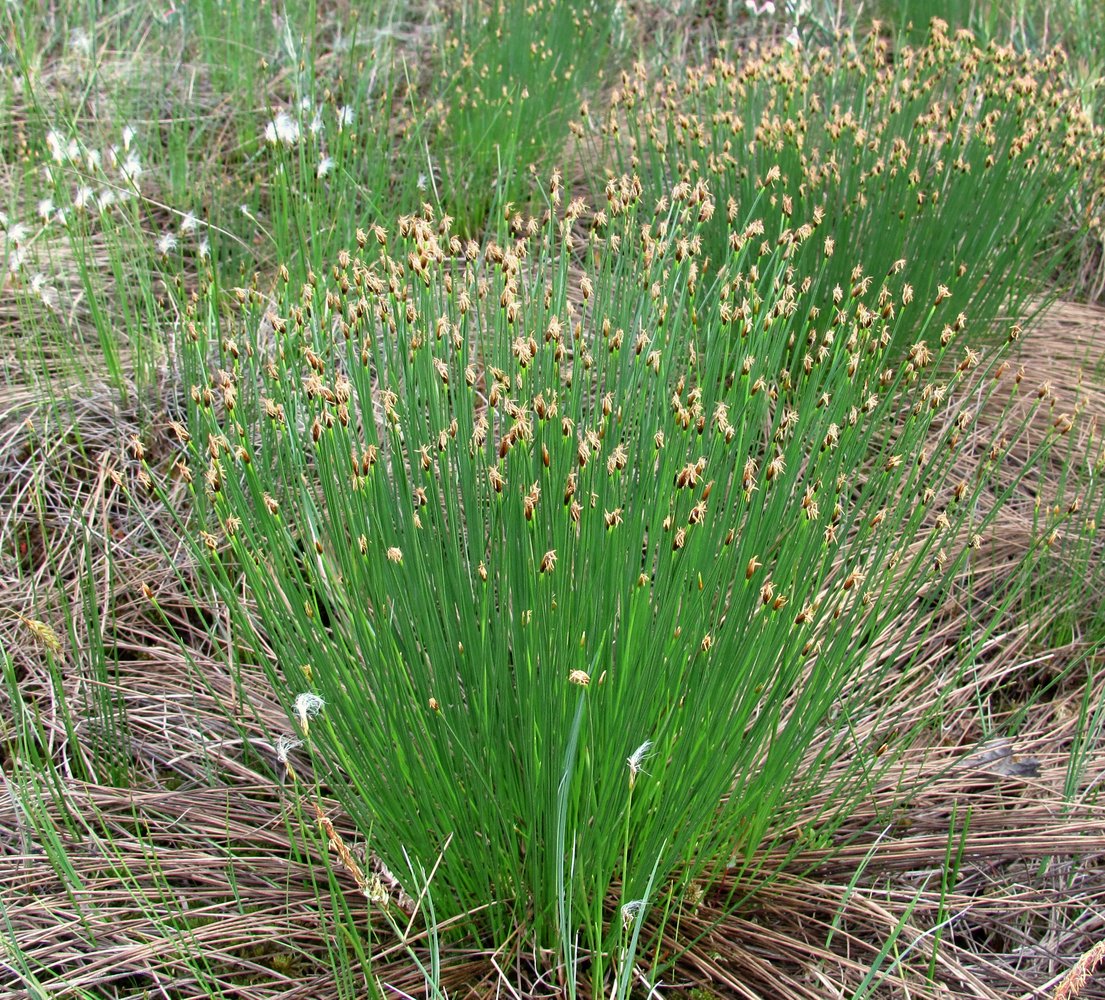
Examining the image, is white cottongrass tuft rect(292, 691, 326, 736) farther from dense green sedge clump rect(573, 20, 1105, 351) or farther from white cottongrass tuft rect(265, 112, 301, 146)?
dense green sedge clump rect(573, 20, 1105, 351)

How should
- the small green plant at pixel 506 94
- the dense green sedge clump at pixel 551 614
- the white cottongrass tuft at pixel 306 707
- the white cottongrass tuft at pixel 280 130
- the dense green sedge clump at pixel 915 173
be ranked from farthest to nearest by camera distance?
1. the small green plant at pixel 506 94
2. the dense green sedge clump at pixel 915 173
3. the white cottongrass tuft at pixel 280 130
4. the dense green sedge clump at pixel 551 614
5. the white cottongrass tuft at pixel 306 707

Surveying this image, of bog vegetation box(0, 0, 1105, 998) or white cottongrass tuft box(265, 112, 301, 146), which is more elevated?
white cottongrass tuft box(265, 112, 301, 146)

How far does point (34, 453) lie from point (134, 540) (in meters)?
0.37

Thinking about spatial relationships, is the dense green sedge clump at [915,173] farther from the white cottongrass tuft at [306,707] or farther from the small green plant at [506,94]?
the white cottongrass tuft at [306,707]

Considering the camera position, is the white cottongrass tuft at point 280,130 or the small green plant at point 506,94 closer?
the white cottongrass tuft at point 280,130

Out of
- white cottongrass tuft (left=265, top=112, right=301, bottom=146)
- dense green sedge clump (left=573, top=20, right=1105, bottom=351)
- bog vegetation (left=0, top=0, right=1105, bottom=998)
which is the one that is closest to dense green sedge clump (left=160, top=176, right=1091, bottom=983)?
bog vegetation (left=0, top=0, right=1105, bottom=998)

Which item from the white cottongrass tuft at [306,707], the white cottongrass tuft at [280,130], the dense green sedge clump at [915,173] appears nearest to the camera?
the white cottongrass tuft at [306,707]

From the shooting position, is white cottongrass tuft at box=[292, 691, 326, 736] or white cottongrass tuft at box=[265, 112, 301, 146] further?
white cottongrass tuft at box=[265, 112, 301, 146]

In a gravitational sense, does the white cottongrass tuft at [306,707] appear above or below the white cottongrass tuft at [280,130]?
below

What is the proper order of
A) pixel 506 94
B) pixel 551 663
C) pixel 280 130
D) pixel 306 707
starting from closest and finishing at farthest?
pixel 306 707, pixel 551 663, pixel 280 130, pixel 506 94

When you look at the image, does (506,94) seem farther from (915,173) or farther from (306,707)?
(306,707)

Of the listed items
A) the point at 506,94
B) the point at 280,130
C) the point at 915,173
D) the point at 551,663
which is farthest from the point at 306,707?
the point at 506,94

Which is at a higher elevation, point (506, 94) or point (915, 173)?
point (506, 94)

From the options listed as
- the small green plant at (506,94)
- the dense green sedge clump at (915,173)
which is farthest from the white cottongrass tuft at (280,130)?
the dense green sedge clump at (915,173)
